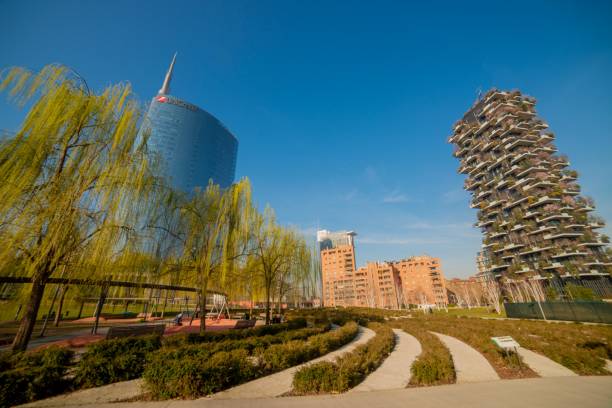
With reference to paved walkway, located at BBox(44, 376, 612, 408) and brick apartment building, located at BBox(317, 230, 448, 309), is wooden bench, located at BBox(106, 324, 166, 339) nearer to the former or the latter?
paved walkway, located at BBox(44, 376, 612, 408)

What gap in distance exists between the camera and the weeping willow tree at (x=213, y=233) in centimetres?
1191

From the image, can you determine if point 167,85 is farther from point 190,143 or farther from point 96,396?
point 96,396

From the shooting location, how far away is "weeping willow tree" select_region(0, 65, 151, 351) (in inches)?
239

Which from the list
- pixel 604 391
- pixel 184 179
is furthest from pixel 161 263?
pixel 184 179

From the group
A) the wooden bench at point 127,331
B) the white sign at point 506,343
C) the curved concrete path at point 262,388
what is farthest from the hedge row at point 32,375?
the white sign at point 506,343

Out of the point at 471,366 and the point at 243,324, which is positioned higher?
the point at 243,324

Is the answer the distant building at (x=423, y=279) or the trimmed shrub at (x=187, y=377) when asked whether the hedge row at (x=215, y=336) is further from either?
the distant building at (x=423, y=279)

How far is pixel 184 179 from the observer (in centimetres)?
9719

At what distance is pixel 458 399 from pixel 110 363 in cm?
845

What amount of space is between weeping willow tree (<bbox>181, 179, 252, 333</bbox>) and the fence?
30192 mm

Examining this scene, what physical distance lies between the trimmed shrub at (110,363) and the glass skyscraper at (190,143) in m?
93.8

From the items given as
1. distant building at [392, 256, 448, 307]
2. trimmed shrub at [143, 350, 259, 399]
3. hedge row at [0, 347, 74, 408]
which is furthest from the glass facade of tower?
trimmed shrub at [143, 350, 259, 399]

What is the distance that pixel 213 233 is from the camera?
40.4 feet

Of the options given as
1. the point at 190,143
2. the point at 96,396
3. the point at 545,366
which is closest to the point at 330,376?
the point at 96,396
